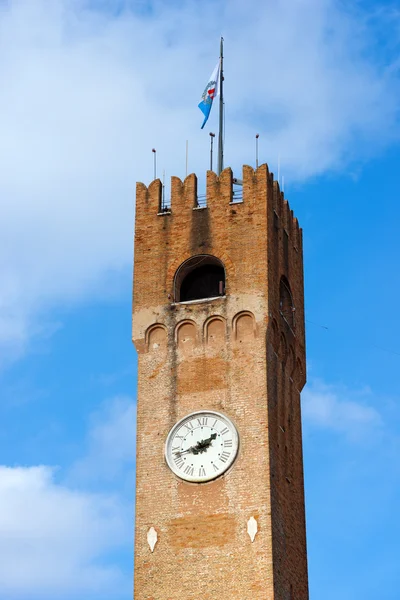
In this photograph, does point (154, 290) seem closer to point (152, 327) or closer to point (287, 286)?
point (152, 327)

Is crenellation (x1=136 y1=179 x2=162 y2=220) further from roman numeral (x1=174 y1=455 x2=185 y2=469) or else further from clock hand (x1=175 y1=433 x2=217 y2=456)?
roman numeral (x1=174 y1=455 x2=185 y2=469)

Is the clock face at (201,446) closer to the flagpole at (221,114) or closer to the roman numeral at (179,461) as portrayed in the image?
the roman numeral at (179,461)

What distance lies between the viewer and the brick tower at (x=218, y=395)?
52844 mm

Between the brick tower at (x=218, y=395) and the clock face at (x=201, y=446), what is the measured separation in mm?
45

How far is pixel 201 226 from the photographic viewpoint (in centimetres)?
5856

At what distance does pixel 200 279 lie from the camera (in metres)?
59.4

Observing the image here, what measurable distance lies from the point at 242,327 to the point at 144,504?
733 centimetres

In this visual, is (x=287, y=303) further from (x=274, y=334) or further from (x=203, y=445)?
(x=203, y=445)

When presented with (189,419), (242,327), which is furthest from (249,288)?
(189,419)

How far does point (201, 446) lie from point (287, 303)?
8.09m

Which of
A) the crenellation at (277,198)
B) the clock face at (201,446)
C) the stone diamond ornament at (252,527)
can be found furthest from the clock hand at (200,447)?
the crenellation at (277,198)

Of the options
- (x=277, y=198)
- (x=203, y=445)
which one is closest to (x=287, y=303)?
(x=277, y=198)

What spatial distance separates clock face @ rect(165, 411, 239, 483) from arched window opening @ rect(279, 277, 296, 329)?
630cm

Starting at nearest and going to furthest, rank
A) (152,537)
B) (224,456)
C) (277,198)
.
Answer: (152,537)
(224,456)
(277,198)
